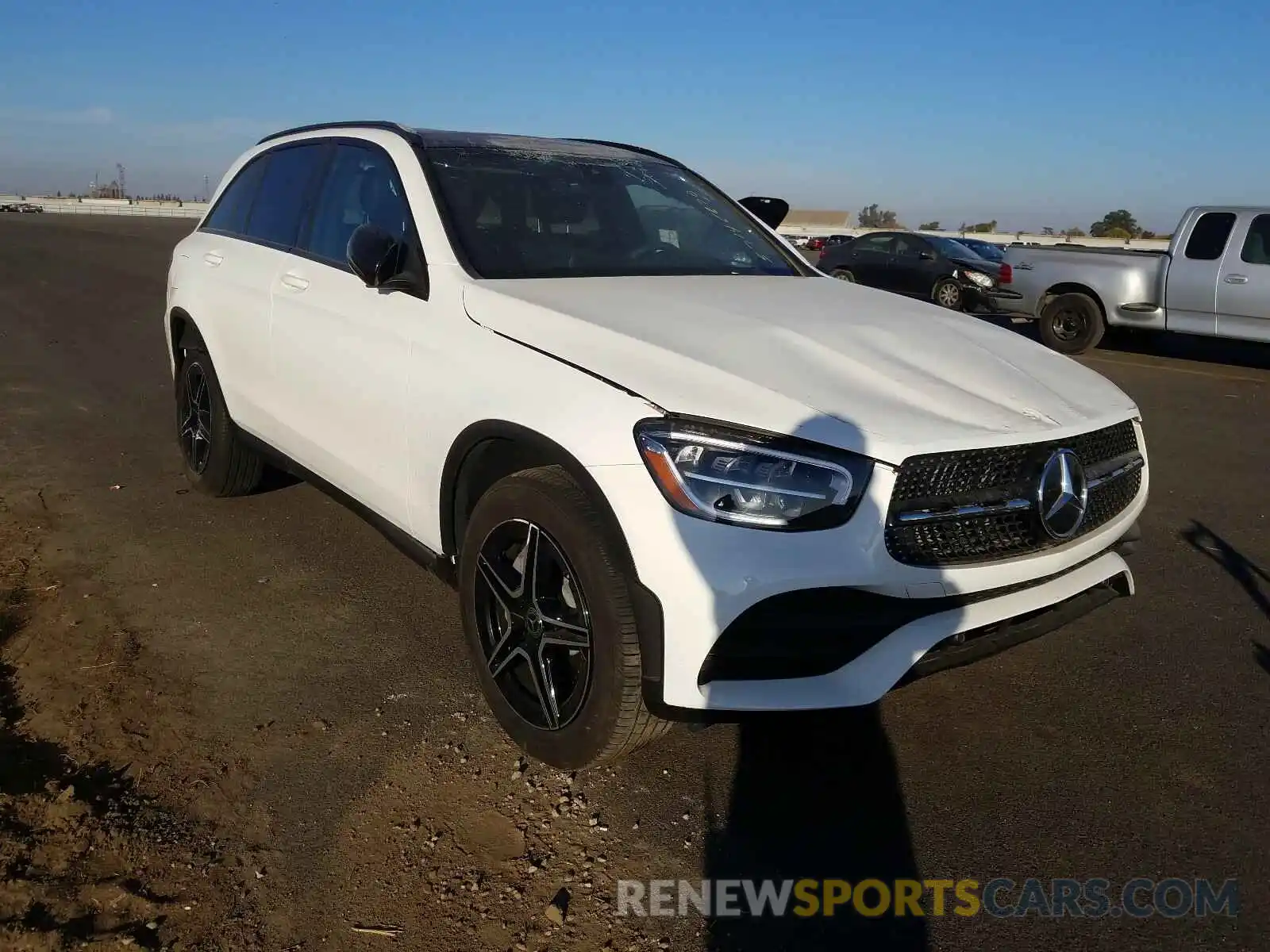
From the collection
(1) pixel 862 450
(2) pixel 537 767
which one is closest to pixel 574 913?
(2) pixel 537 767

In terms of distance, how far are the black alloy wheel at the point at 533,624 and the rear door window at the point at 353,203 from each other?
130cm

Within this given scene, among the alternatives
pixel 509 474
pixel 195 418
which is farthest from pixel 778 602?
pixel 195 418

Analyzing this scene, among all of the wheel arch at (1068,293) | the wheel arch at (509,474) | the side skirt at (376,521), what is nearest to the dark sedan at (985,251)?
the wheel arch at (1068,293)

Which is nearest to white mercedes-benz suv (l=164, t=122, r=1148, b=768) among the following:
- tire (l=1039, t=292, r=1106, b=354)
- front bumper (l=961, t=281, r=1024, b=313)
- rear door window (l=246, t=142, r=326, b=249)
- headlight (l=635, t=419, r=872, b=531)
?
headlight (l=635, t=419, r=872, b=531)

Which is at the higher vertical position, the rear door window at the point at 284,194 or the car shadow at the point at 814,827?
the rear door window at the point at 284,194

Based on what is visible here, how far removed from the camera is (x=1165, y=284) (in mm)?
11945

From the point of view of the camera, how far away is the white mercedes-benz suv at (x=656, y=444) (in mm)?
2465

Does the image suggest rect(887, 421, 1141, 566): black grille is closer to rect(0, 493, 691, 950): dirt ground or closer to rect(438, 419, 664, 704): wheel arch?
rect(438, 419, 664, 704): wheel arch

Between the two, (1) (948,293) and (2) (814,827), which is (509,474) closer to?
(2) (814,827)

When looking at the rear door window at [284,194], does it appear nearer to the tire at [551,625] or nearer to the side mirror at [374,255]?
the side mirror at [374,255]

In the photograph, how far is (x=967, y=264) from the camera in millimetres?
18391

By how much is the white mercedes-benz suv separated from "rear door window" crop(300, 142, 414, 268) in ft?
0.05

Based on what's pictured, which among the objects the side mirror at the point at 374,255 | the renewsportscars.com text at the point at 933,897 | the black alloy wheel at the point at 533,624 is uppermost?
the side mirror at the point at 374,255

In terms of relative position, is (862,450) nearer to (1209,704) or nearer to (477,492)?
(477,492)
